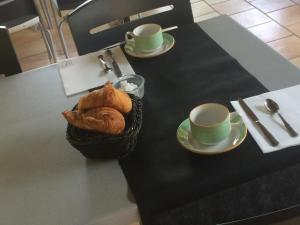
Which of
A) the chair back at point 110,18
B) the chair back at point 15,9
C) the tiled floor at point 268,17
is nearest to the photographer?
the chair back at point 110,18

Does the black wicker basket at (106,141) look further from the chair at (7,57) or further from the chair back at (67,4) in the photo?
the chair back at (67,4)

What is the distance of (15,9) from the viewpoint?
84.7 inches

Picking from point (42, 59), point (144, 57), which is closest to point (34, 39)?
point (42, 59)

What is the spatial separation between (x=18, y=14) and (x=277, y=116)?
171cm

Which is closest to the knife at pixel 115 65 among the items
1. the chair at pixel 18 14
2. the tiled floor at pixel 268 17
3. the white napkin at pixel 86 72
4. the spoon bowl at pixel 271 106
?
the white napkin at pixel 86 72

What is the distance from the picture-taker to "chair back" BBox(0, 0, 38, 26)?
2.10 metres

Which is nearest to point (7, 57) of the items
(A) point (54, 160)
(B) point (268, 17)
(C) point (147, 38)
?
(C) point (147, 38)

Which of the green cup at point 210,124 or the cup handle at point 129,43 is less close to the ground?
the cup handle at point 129,43

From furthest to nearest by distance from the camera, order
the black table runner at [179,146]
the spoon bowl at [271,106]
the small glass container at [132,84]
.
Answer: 1. the small glass container at [132,84]
2. the spoon bowl at [271,106]
3. the black table runner at [179,146]

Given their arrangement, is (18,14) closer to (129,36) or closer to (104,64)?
(129,36)

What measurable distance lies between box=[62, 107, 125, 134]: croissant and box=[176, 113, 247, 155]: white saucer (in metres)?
0.13

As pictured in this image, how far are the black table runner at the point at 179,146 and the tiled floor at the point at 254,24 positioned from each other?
131cm

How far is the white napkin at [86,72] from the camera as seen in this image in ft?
3.64

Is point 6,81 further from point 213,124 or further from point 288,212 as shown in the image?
point 288,212
